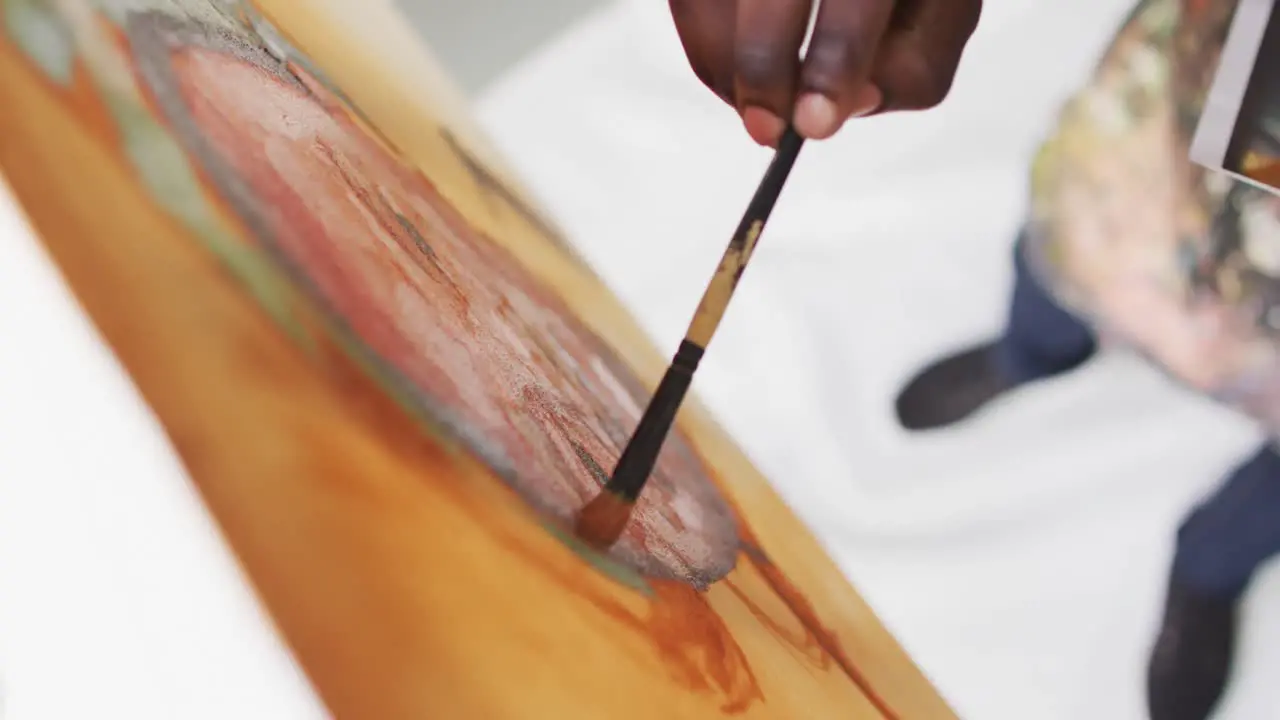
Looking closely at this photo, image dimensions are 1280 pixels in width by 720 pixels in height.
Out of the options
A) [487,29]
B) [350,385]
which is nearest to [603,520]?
[350,385]

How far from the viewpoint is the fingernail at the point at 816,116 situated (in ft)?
1.20

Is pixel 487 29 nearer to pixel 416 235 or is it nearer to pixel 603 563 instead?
pixel 416 235

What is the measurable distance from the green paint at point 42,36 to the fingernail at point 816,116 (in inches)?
9.8

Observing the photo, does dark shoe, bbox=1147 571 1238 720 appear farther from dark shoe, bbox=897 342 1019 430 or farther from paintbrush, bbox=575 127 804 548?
paintbrush, bbox=575 127 804 548

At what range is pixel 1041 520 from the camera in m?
0.80

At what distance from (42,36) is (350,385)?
120 mm

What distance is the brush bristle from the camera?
330 mm

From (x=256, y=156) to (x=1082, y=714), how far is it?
748 millimetres

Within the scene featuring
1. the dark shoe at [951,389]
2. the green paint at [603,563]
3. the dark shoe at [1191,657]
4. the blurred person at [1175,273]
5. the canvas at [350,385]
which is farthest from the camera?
the dark shoe at [951,389]

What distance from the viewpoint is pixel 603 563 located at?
329 mm

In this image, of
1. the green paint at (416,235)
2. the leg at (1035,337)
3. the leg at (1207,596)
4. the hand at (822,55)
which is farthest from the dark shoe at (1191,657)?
the green paint at (416,235)

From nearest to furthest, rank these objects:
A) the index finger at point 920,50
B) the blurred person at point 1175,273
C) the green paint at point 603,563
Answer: the green paint at point 603,563 → the index finger at point 920,50 → the blurred person at point 1175,273

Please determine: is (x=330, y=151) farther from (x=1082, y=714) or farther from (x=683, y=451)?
(x=1082, y=714)

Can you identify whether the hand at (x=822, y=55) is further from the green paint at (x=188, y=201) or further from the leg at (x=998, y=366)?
the leg at (x=998, y=366)
